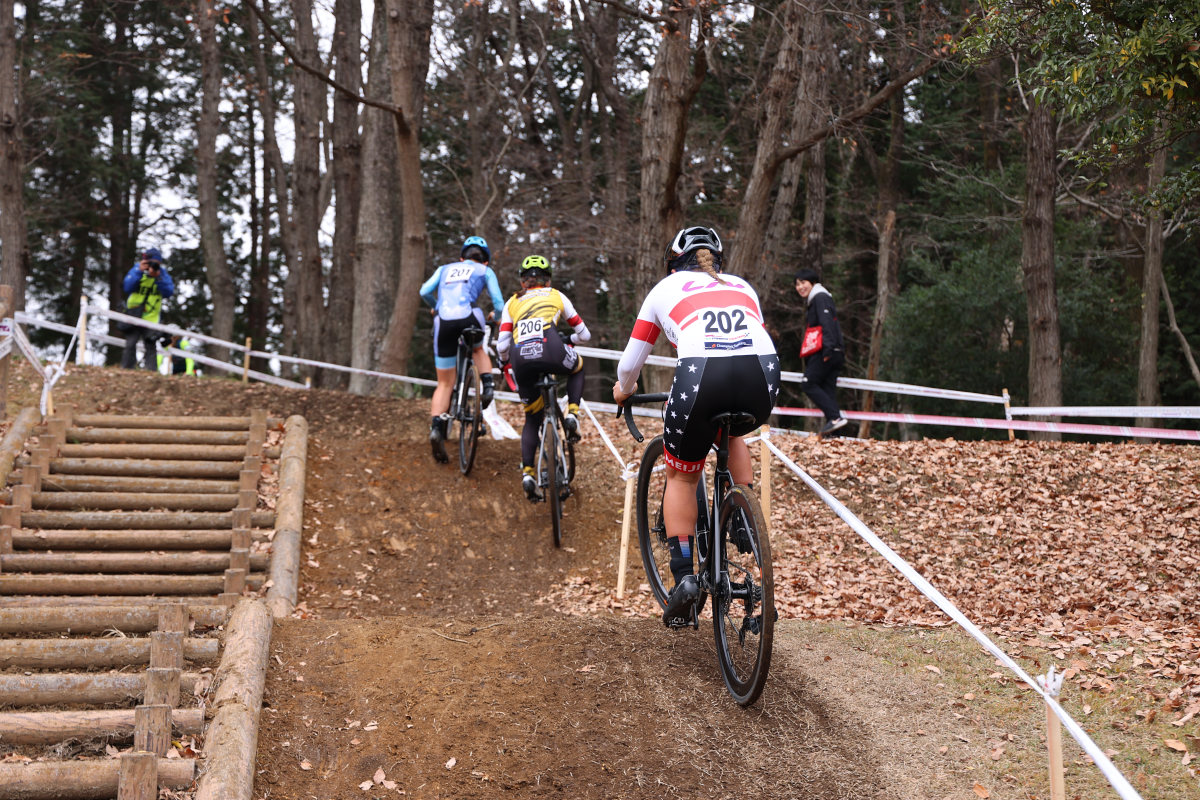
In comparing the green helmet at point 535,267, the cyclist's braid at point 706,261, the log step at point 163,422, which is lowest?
the log step at point 163,422

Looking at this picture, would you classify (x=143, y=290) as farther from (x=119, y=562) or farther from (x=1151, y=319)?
(x=1151, y=319)

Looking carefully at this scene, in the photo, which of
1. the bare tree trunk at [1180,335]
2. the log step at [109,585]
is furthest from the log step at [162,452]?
the bare tree trunk at [1180,335]

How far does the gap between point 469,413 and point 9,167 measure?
1253 centimetres

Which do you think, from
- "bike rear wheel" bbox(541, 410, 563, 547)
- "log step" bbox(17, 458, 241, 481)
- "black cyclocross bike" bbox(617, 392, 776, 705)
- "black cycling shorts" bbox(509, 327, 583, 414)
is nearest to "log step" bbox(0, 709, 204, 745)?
"black cyclocross bike" bbox(617, 392, 776, 705)

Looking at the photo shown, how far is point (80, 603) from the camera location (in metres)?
7.24

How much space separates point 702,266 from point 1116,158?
6433 millimetres

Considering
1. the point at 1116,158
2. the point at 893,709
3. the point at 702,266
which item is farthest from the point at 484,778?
the point at 1116,158

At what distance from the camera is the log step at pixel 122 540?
843 centimetres

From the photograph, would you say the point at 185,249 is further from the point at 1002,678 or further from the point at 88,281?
the point at 1002,678

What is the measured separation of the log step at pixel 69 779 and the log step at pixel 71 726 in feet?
1.43

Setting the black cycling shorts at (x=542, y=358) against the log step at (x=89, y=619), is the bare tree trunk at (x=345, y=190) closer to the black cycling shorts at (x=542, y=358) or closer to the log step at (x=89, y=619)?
the black cycling shorts at (x=542, y=358)

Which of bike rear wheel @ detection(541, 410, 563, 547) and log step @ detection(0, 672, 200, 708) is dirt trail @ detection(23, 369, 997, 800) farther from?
bike rear wheel @ detection(541, 410, 563, 547)

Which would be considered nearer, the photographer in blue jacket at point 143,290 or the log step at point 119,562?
the log step at point 119,562

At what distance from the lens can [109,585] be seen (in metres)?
7.73
